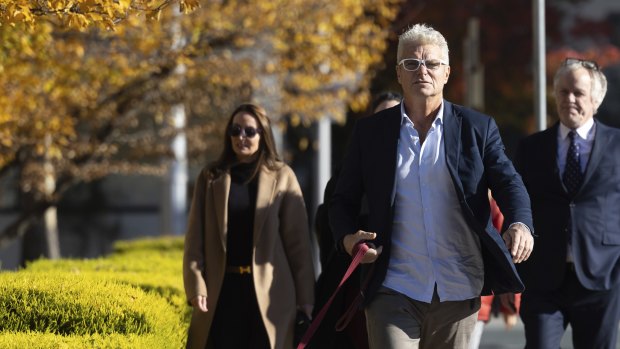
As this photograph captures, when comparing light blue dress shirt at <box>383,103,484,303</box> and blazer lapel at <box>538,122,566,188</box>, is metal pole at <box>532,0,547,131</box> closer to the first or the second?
blazer lapel at <box>538,122,566,188</box>

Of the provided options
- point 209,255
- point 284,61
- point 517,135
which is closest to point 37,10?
point 209,255

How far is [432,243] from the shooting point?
14.4ft

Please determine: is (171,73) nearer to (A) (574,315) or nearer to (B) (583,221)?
(B) (583,221)

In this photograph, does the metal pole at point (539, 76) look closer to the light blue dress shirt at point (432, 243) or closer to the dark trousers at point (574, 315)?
the dark trousers at point (574, 315)

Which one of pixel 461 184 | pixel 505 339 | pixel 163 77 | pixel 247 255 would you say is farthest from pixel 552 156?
pixel 505 339

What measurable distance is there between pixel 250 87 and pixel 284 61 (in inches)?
23.5

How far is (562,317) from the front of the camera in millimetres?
5809

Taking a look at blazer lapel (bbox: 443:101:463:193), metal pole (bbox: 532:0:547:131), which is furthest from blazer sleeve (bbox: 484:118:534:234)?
metal pole (bbox: 532:0:547:131)

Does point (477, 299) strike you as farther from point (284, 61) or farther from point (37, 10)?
point (284, 61)

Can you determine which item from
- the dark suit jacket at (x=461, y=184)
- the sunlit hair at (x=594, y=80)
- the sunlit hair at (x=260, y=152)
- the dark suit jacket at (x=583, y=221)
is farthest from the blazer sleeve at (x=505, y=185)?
the sunlit hair at (x=260, y=152)

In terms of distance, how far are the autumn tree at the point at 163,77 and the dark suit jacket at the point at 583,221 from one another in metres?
3.57

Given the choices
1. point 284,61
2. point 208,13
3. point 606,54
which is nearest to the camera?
point 208,13

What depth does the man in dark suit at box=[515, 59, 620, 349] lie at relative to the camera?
5.72m

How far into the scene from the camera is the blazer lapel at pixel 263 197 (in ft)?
19.8
